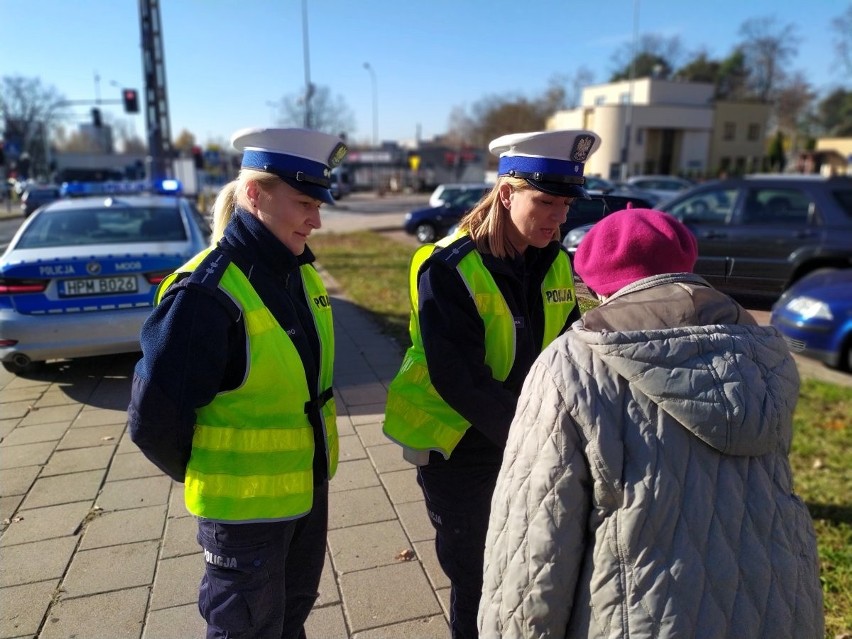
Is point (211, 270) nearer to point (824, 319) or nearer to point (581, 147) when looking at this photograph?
point (581, 147)

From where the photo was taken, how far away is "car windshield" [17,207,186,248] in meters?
5.48

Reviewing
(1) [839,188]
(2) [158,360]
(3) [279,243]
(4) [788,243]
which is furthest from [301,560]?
(1) [839,188]

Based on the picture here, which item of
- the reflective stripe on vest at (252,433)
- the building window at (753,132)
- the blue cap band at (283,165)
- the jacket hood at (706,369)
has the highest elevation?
the building window at (753,132)

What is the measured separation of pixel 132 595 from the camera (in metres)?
2.59

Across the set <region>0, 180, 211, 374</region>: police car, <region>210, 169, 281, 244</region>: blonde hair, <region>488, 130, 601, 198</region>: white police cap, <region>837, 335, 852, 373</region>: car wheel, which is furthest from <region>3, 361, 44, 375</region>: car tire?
<region>837, 335, 852, 373</region>: car wheel

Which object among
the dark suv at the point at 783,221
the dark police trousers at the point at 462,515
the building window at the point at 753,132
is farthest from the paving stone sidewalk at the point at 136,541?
the building window at the point at 753,132

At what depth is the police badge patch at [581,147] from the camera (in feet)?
6.57

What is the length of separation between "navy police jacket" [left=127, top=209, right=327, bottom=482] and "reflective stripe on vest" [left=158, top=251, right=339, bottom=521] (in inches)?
1.3

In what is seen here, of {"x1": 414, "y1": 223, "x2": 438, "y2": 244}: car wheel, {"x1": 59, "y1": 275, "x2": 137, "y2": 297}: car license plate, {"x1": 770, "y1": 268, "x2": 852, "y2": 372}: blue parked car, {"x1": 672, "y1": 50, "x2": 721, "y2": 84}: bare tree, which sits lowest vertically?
{"x1": 414, "y1": 223, "x2": 438, "y2": 244}: car wheel

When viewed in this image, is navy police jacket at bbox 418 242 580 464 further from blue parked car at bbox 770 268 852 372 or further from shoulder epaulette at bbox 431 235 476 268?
blue parked car at bbox 770 268 852 372

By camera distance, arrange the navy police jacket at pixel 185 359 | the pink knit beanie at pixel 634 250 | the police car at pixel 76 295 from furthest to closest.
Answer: the police car at pixel 76 295
the navy police jacket at pixel 185 359
the pink knit beanie at pixel 634 250

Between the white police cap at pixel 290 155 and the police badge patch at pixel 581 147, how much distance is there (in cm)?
81

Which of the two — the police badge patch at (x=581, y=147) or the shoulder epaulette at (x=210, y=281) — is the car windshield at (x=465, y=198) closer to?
the police badge patch at (x=581, y=147)

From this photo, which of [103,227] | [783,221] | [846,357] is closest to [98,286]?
[103,227]
